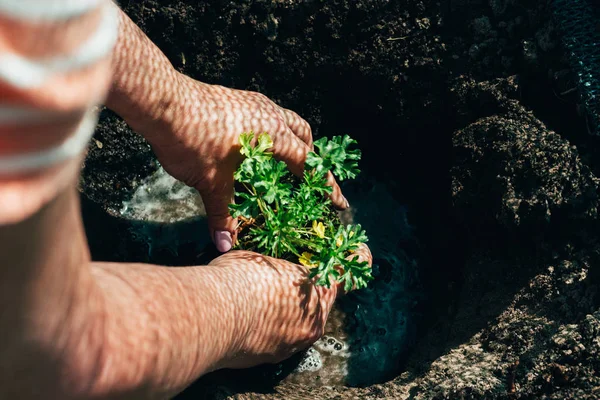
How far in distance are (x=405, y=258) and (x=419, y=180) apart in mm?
468

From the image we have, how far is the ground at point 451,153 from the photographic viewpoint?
2236 millimetres

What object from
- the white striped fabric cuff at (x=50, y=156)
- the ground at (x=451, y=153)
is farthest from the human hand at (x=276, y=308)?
the white striped fabric cuff at (x=50, y=156)

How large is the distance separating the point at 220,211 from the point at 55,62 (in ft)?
6.63

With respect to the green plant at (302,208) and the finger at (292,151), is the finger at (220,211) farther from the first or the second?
the finger at (292,151)

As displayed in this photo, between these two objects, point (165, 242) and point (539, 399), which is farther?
point (165, 242)

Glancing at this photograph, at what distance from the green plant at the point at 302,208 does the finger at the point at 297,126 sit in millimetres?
293

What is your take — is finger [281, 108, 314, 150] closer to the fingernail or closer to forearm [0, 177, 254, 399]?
the fingernail

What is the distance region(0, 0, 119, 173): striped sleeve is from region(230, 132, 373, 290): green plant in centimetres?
160

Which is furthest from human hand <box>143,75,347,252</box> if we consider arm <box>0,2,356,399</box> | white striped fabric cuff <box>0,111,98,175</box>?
white striped fabric cuff <box>0,111,98,175</box>

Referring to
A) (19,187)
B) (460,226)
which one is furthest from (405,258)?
(19,187)

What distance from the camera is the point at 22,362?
2.95 ft

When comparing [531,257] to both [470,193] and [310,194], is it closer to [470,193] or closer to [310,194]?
[470,193]

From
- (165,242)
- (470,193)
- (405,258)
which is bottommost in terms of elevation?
(165,242)

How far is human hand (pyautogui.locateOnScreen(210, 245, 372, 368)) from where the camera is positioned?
215cm
